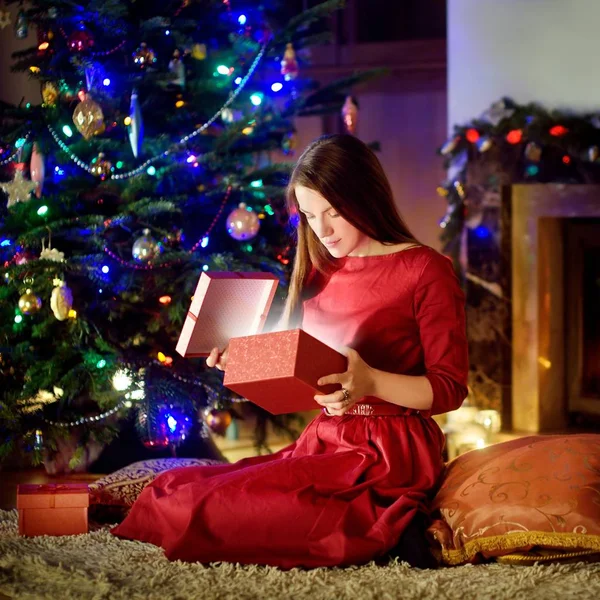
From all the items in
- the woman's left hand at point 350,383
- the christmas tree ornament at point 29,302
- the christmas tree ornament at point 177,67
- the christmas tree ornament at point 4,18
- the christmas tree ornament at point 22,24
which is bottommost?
the woman's left hand at point 350,383

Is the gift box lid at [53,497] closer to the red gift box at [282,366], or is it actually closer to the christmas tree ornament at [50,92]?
the red gift box at [282,366]

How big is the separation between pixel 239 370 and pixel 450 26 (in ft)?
9.13

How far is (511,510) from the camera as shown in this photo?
5.95 ft

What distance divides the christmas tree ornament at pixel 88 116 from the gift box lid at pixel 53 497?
99 centimetres

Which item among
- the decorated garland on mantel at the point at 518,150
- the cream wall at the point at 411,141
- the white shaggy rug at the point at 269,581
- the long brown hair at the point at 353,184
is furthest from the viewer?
the cream wall at the point at 411,141

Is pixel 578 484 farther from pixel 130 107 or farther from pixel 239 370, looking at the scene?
pixel 130 107

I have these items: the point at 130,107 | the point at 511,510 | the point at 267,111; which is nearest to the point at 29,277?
the point at 130,107

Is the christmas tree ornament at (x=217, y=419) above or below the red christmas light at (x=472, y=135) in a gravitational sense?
below

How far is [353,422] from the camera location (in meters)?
1.95

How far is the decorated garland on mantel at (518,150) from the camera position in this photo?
3.65 meters

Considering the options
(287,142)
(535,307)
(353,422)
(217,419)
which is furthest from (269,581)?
(535,307)

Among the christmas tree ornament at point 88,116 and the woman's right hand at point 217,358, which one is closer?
the woman's right hand at point 217,358

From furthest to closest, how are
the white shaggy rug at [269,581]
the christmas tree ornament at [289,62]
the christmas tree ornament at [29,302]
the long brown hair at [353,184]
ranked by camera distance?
the christmas tree ornament at [289,62], the christmas tree ornament at [29,302], the long brown hair at [353,184], the white shaggy rug at [269,581]

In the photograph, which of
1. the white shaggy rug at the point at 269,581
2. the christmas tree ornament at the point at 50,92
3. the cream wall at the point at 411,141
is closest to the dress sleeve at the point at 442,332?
the white shaggy rug at the point at 269,581
